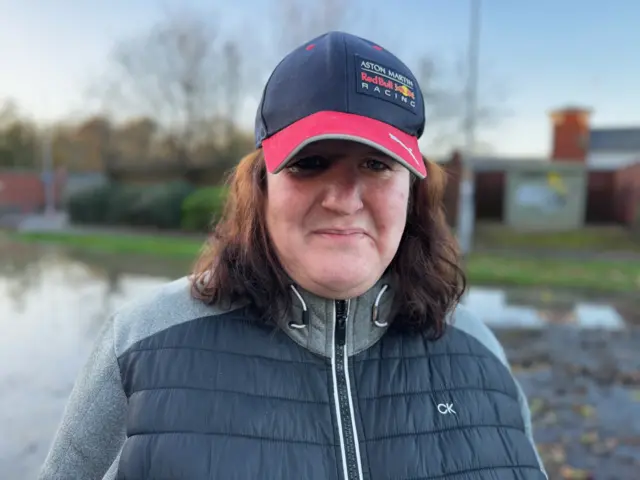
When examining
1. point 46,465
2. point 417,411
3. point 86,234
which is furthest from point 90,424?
point 86,234

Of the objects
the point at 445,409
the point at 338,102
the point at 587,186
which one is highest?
the point at 587,186

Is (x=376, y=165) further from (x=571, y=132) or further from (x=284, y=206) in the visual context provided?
(x=571, y=132)

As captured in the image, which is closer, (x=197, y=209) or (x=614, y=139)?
(x=197, y=209)

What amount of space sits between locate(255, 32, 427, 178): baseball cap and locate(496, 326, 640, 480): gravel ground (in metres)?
3.09

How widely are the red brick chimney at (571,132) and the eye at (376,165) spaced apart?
2826 cm

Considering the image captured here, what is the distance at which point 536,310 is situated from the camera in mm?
7828

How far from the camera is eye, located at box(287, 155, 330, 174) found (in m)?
1.23

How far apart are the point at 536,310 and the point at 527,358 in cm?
243

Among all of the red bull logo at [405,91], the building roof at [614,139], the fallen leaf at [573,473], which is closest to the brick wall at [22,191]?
the fallen leaf at [573,473]

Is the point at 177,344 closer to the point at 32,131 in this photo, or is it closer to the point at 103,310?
the point at 103,310

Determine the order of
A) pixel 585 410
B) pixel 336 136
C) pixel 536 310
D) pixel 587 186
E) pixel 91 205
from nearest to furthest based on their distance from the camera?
pixel 336 136 < pixel 585 410 < pixel 536 310 < pixel 587 186 < pixel 91 205

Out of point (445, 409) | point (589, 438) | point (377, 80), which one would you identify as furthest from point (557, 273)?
point (377, 80)

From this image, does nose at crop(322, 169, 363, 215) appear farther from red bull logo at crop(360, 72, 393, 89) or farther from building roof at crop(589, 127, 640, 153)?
building roof at crop(589, 127, 640, 153)

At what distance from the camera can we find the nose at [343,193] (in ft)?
3.99
